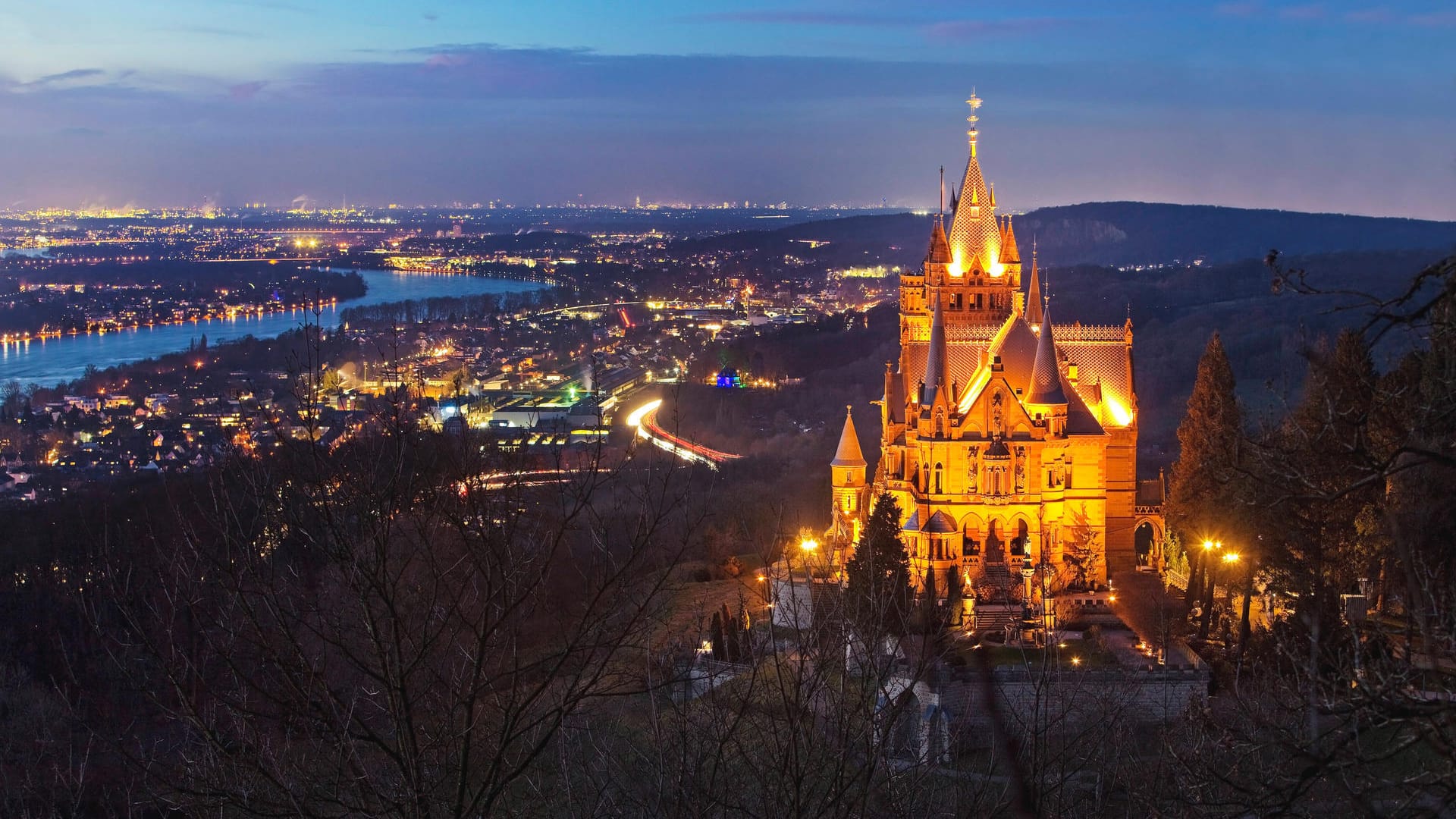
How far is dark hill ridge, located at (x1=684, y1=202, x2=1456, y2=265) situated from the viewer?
5128 inches

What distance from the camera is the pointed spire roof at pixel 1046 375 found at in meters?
32.2

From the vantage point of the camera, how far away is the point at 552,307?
477ft

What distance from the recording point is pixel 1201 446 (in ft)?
101

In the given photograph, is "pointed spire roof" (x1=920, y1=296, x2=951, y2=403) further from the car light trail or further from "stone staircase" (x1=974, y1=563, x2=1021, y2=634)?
the car light trail

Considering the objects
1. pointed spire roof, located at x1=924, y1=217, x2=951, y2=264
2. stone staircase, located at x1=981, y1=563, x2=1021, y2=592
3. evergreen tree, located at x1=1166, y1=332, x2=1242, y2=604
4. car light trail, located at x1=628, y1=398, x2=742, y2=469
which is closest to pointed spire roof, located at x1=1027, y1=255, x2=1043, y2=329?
pointed spire roof, located at x1=924, y1=217, x2=951, y2=264

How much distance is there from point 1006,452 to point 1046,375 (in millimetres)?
2024

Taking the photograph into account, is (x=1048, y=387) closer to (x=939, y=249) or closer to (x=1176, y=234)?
(x=939, y=249)

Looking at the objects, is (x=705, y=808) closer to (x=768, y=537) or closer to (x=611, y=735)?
(x=611, y=735)

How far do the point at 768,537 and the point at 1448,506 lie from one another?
61.1 feet

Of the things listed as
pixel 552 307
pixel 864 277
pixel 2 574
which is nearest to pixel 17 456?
pixel 2 574

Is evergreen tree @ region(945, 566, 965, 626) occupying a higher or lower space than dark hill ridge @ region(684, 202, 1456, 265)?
lower

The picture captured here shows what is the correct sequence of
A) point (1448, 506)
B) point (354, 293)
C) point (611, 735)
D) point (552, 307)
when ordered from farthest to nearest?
point (354, 293)
point (552, 307)
point (1448, 506)
point (611, 735)

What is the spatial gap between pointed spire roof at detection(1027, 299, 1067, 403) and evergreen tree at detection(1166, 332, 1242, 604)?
277 centimetres

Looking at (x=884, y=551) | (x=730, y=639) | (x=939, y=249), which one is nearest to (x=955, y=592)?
(x=884, y=551)
